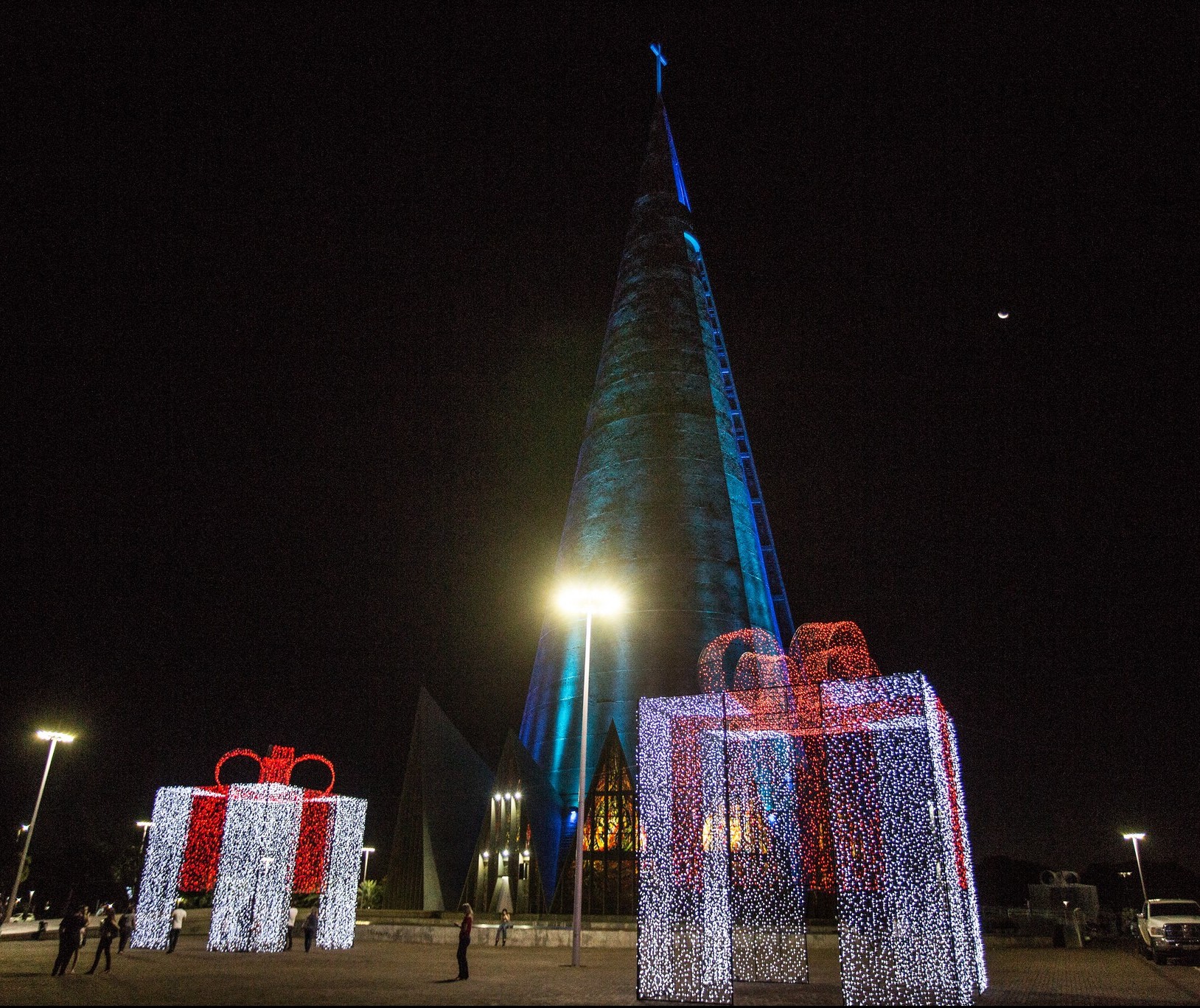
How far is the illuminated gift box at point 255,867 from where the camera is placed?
21.2 meters

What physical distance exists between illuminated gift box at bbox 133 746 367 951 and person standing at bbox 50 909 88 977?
4359 millimetres

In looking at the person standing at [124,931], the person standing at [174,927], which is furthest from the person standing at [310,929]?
the person standing at [124,931]

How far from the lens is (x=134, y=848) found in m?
59.5

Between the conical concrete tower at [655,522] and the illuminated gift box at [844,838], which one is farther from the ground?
the conical concrete tower at [655,522]

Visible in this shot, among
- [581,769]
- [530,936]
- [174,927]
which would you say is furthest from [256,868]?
[581,769]

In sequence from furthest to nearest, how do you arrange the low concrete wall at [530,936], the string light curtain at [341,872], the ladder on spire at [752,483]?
the ladder on spire at [752,483] → the low concrete wall at [530,936] → the string light curtain at [341,872]

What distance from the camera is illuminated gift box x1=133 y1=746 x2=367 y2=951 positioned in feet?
69.5

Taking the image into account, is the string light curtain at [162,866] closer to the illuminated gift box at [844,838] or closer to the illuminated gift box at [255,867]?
the illuminated gift box at [255,867]

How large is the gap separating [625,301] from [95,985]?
3417cm

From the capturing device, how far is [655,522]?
34156 mm

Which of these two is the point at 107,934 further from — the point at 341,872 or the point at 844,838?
the point at 844,838

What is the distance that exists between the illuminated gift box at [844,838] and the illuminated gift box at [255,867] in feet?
34.1

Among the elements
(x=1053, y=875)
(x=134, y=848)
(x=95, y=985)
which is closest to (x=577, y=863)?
(x=95, y=985)

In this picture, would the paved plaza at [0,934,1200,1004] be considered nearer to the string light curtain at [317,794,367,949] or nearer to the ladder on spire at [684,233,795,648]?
the string light curtain at [317,794,367,949]
